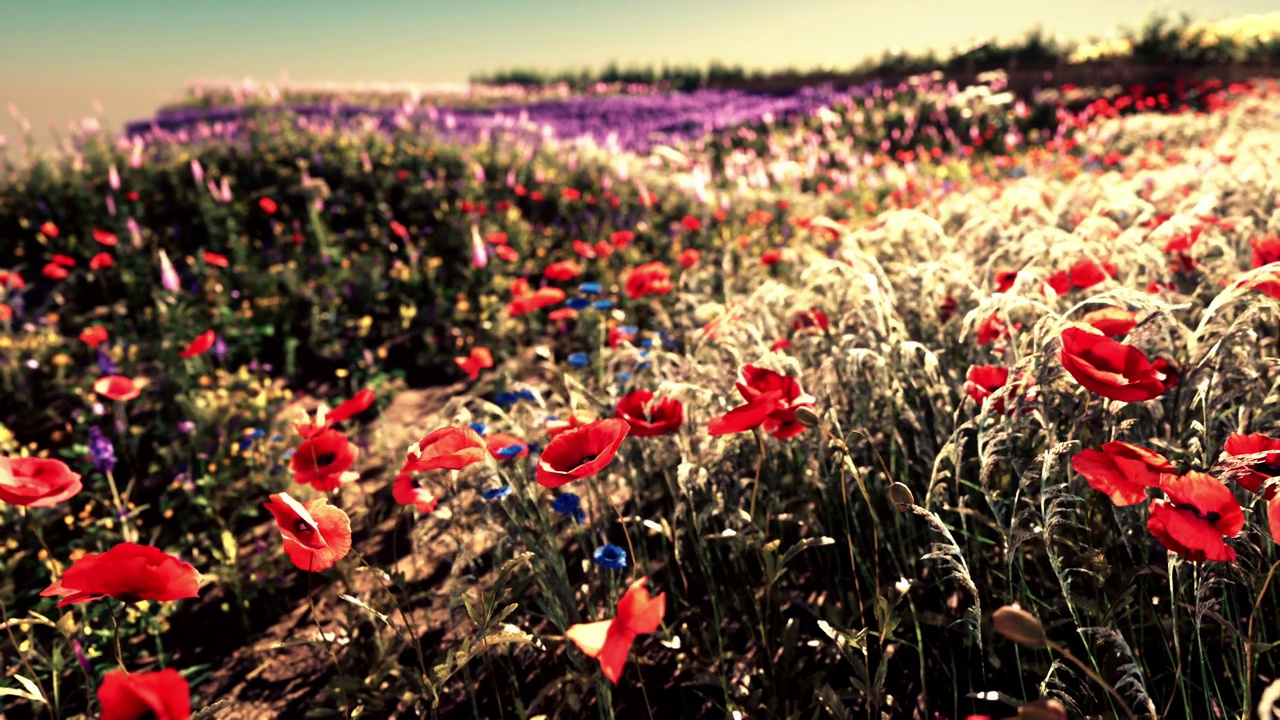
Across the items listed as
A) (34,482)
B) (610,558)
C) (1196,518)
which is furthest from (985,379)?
(34,482)

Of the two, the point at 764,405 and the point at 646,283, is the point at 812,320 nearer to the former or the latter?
the point at 646,283

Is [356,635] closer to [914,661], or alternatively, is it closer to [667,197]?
[914,661]

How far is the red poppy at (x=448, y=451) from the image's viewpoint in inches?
51.7

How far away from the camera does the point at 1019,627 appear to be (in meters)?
0.83

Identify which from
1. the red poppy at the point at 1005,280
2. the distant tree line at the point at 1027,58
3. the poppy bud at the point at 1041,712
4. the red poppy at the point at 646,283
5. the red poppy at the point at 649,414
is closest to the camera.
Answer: the poppy bud at the point at 1041,712

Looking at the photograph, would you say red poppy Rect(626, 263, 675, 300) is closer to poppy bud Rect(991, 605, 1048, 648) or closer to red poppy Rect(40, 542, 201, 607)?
red poppy Rect(40, 542, 201, 607)

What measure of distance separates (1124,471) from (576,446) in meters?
0.93

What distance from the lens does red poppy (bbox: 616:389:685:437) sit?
5.02ft

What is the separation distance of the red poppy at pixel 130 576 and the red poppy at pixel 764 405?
2.95 ft

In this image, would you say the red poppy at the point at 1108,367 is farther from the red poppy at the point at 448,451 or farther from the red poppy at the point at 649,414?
the red poppy at the point at 448,451

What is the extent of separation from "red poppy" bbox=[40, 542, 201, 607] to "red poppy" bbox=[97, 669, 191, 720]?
7.1 inches

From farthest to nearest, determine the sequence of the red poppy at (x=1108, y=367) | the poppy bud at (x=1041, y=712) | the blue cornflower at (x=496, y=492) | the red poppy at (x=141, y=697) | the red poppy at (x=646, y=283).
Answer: the red poppy at (x=646, y=283) → the blue cornflower at (x=496, y=492) → the red poppy at (x=1108, y=367) → the red poppy at (x=141, y=697) → the poppy bud at (x=1041, y=712)

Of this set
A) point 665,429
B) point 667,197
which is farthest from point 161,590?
point 667,197

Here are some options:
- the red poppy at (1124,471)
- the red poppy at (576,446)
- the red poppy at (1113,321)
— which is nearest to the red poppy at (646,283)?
the red poppy at (576,446)
